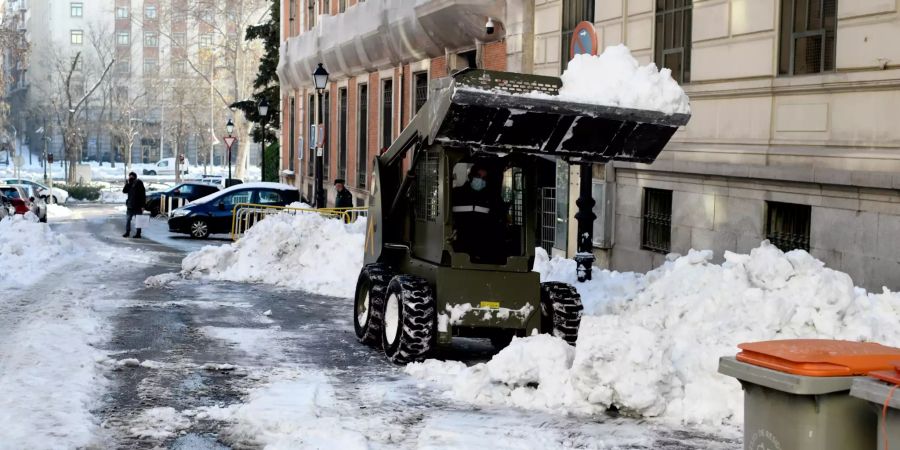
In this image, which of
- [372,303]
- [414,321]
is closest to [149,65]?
[372,303]

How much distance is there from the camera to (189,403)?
956 centimetres

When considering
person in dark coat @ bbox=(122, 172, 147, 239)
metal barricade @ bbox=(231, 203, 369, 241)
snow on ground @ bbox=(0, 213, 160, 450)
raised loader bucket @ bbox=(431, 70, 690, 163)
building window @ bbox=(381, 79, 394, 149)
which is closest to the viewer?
snow on ground @ bbox=(0, 213, 160, 450)

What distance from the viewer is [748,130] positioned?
15.6 m

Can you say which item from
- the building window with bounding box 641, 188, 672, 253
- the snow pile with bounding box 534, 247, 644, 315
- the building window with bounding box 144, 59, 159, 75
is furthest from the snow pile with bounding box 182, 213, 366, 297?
the building window with bounding box 144, 59, 159, 75

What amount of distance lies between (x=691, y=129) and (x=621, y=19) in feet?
9.57

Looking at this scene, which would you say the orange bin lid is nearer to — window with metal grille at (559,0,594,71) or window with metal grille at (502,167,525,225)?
window with metal grille at (502,167,525,225)

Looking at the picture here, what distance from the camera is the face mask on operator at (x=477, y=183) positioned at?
11.7m

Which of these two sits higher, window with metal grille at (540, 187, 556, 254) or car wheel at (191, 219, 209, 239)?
window with metal grille at (540, 187, 556, 254)

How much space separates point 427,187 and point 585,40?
3285mm

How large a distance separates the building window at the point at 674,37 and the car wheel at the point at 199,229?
56.6 ft

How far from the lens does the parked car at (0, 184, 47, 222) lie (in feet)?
115

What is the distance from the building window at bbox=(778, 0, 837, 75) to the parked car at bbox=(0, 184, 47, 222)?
26167 mm

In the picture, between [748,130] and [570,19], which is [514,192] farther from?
[570,19]

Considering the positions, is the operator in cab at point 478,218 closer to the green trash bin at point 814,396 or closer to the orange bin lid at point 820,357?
the orange bin lid at point 820,357
